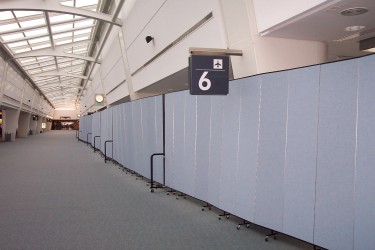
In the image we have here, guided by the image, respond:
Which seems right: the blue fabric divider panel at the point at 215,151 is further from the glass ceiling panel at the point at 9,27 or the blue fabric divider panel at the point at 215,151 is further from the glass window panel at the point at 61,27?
the glass window panel at the point at 61,27

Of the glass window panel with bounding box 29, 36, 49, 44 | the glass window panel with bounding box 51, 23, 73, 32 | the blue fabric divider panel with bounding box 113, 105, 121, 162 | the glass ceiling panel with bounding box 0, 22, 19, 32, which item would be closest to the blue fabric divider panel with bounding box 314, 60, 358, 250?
the blue fabric divider panel with bounding box 113, 105, 121, 162

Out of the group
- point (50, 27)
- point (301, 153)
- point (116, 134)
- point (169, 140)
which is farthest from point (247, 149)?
point (50, 27)

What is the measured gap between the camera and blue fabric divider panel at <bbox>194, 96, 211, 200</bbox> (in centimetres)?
655

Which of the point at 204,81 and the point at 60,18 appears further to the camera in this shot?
the point at 60,18

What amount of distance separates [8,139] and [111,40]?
17.5 meters

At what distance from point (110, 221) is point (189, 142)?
236cm

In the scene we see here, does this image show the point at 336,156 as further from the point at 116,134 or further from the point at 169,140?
the point at 116,134

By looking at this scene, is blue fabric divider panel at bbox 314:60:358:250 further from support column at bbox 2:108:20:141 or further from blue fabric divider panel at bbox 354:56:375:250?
support column at bbox 2:108:20:141

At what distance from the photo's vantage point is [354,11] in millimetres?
4438

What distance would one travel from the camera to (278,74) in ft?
16.0

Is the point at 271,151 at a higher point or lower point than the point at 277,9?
lower

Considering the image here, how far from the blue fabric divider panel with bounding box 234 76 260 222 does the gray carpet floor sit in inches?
13.2

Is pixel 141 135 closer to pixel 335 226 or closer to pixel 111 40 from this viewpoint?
pixel 335 226

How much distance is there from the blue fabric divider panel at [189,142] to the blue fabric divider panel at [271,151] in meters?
2.06
